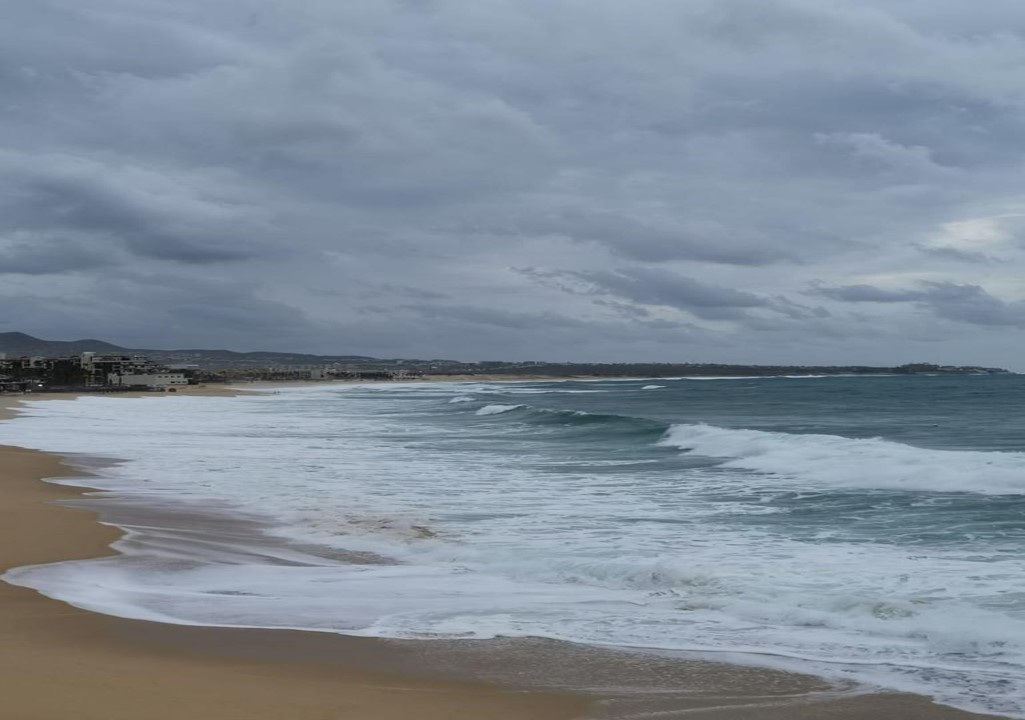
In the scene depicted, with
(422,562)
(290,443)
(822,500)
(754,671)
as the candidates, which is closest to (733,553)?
(422,562)

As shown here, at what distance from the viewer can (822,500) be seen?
1617 cm

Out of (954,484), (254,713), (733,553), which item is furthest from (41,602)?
(954,484)

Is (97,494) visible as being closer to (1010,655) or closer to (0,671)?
(0,671)

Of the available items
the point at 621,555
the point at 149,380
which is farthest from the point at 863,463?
the point at 149,380

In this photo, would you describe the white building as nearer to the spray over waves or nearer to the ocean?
the ocean

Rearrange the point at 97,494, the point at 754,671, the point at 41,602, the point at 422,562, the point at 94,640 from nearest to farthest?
1. the point at 754,671
2. the point at 94,640
3. the point at 41,602
4. the point at 422,562
5. the point at 97,494

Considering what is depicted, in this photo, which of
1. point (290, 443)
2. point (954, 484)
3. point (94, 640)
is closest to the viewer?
point (94, 640)

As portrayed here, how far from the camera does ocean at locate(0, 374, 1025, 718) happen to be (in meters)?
7.61

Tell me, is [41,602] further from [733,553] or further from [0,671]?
[733,553]

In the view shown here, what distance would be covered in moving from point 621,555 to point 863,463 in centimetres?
1215

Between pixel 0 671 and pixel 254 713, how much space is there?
5.86 feet

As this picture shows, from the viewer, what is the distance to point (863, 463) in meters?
21.2

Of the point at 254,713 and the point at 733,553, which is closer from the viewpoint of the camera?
the point at 254,713

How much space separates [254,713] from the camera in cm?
558
